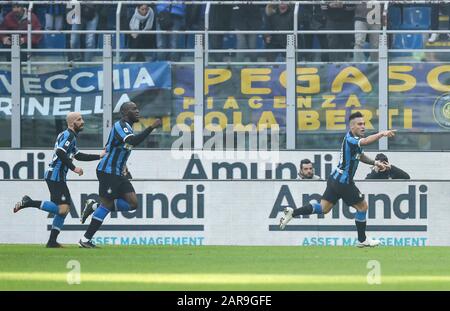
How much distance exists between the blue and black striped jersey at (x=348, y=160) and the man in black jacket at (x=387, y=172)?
1.56m

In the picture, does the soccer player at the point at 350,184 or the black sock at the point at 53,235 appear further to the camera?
the black sock at the point at 53,235

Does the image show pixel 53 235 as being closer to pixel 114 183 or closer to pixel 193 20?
pixel 114 183

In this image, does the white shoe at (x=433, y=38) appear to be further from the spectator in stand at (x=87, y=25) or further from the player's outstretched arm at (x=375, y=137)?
the spectator in stand at (x=87, y=25)

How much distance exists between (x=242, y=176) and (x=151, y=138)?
1588mm

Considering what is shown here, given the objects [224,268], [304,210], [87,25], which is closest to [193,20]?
[87,25]

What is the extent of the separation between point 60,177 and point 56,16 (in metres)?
4.67

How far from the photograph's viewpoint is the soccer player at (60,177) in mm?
20016

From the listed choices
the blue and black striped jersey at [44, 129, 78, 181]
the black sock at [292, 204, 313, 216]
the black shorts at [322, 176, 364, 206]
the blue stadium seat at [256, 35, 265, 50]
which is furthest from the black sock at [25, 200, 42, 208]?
the blue stadium seat at [256, 35, 265, 50]

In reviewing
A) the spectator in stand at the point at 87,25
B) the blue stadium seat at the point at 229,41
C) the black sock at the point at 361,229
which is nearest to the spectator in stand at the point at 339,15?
the blue stadium seat at the point at 229,41

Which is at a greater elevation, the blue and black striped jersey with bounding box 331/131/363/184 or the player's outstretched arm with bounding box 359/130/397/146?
the player's outstretched arm with bounding box 359/130/397/146

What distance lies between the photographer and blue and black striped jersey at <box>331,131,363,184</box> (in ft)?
65.1

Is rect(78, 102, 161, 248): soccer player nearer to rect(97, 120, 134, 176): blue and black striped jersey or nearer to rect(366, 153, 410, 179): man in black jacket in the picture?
rect(97, 120, 134, 176): blue and black striped jersey

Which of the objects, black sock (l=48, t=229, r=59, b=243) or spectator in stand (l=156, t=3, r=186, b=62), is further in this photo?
spectator in stand (l=156, t=3, r=186, b=62)
